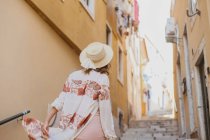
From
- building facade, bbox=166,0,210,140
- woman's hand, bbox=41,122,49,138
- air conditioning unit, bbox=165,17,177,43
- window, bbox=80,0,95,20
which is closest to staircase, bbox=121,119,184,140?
building facade, bbox=166,0,210,140

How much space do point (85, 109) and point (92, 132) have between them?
0.77 ft

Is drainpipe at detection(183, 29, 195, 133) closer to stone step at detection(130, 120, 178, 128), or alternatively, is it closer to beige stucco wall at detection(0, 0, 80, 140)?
beige stucco wall at detection(0, 0, 80, 140)

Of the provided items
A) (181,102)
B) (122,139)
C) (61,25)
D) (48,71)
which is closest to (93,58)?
(48,71)

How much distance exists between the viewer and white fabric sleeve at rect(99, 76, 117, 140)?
352cm

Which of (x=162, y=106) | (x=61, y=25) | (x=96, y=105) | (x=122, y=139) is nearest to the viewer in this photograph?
(x=96, y=105)

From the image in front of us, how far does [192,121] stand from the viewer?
10.5 meters

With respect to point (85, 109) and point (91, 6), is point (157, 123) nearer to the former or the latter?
Answer: point (91, 6)

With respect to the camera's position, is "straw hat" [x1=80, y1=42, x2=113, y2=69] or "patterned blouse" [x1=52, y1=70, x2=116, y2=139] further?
"straw hat" [x1=80, y1=42, x2=113, y2=69]

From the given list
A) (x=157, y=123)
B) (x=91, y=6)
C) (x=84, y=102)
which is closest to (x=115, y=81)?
(x=157, y=123)

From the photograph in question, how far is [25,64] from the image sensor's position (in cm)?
600

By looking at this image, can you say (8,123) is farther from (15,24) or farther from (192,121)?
(192,121)

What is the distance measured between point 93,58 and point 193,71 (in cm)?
664

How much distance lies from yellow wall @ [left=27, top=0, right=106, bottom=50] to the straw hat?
285 cm

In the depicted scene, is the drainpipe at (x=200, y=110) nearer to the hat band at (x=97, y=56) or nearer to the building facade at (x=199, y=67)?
the building facade at (x=199, y=67)
